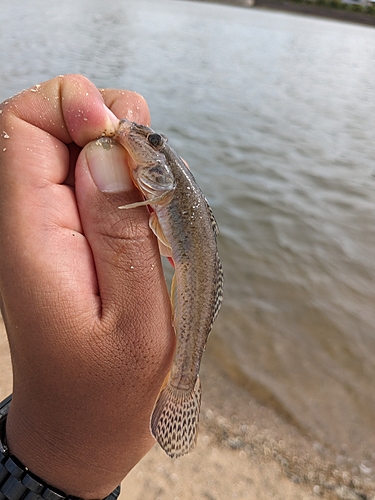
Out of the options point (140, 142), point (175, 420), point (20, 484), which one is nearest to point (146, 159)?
point (140, 142)

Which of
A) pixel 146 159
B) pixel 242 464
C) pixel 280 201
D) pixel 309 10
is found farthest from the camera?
pixel 309 10

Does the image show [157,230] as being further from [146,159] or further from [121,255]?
[146,159]

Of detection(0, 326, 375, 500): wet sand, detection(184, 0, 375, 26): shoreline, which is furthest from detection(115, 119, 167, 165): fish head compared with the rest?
detection(184, 0, 375, 26): shoreline

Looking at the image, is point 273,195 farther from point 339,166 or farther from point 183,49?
point 183,49

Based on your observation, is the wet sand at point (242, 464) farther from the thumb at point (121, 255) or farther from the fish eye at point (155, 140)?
the fish eye at point (155, 140)

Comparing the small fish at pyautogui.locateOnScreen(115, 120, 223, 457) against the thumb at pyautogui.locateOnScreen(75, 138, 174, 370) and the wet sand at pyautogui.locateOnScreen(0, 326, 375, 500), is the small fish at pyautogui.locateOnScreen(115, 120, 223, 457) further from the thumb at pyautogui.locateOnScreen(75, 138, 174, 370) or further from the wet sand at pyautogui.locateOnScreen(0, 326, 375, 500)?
the wet sand at pyautogui.locateOnScreen(0, 326, 375, 500)

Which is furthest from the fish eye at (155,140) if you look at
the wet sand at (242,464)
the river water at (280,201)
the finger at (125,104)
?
the river water at (280,201)

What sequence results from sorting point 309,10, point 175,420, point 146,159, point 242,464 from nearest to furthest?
point 175,420, point 146,159, point 242,464, point 309,10
